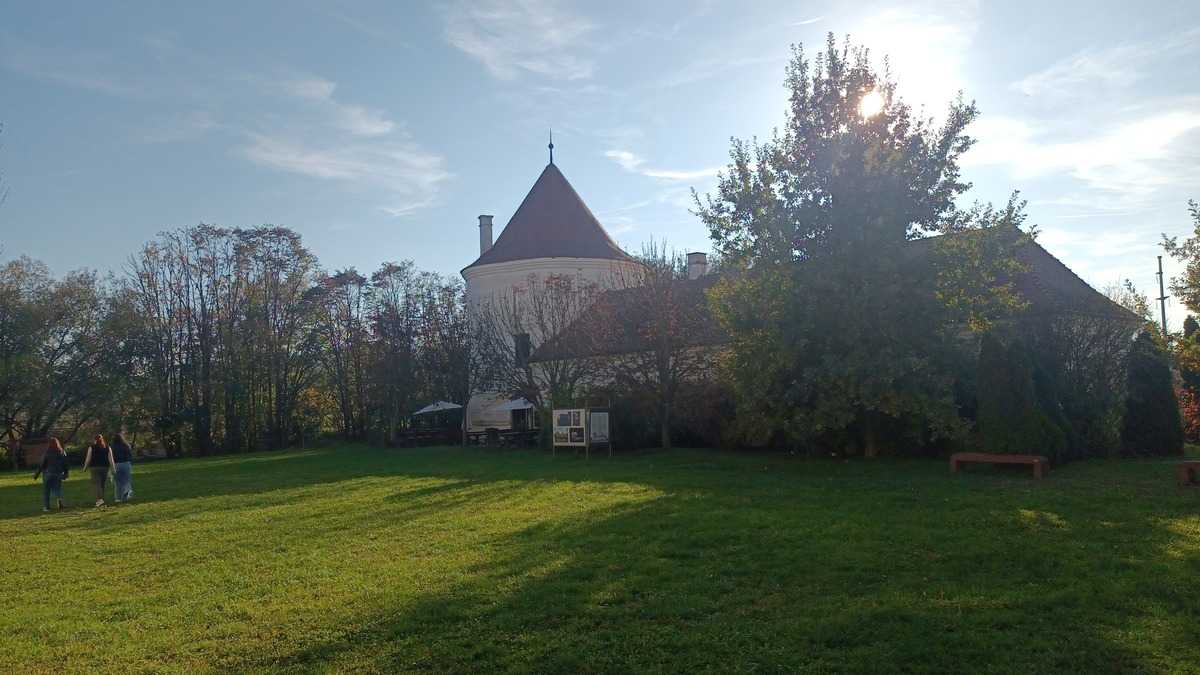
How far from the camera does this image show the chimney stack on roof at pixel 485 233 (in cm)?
5272

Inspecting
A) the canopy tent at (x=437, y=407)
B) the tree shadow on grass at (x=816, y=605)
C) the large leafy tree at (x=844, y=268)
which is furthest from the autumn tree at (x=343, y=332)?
the tree shadow on grass at (x=816, y=605)

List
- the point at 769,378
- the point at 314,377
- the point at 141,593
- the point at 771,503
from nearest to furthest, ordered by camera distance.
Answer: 1. the point at 141,593
2. the point at 771,503
3. the point at 769,378
4. the point at 314,377

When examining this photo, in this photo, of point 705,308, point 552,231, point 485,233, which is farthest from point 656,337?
point 485,233

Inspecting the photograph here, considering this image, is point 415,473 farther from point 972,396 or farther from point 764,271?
point 972,396

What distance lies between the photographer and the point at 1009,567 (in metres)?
8.05

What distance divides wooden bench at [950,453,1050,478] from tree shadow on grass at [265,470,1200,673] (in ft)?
14.6

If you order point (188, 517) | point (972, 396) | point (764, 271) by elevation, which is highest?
point (764, 271)

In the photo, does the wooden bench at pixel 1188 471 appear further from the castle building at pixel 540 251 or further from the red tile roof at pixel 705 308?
the castle building at pixel 540 251

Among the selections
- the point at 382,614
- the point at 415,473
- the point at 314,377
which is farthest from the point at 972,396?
the point at 314,377

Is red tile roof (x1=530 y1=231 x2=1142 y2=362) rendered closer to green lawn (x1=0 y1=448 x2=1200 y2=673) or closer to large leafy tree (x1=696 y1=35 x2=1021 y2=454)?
large leafy tree (x1=696 y1=35 x2=1021 y2=454)

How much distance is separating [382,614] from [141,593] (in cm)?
320

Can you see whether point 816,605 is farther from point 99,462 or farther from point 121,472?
point 121,472

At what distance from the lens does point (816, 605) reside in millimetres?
7020

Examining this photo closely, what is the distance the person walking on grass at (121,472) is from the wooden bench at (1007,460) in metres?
16.6
